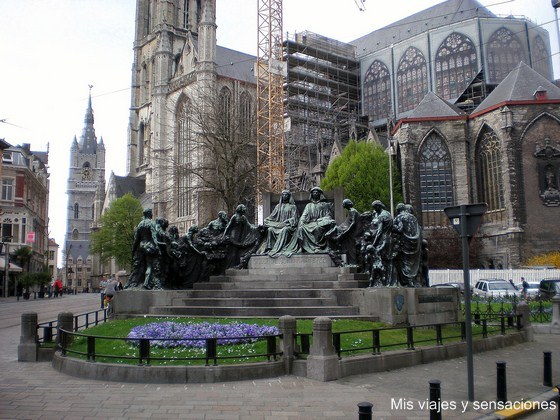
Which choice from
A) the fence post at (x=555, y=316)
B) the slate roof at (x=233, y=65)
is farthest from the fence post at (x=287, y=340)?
the slate roof at (x=233, y=65)

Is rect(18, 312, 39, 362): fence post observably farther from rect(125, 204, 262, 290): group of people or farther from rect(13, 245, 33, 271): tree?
rect(13, 245, 33, 271): tree

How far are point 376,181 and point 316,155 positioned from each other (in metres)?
22.2

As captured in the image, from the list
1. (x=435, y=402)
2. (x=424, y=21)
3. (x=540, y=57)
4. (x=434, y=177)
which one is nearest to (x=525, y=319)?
(x=435, y=402)

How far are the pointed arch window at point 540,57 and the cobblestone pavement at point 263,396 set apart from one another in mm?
65686

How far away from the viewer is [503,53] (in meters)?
65.8

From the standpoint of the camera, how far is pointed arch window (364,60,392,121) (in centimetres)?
7456

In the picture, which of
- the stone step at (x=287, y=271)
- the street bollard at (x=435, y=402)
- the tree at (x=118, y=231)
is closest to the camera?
the street bollard at (x=435, y=402)

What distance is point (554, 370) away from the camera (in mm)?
11016

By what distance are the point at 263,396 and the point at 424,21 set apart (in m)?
74.6

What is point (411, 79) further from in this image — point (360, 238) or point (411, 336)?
point (411, 336)

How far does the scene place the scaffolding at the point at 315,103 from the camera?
67.9 metres

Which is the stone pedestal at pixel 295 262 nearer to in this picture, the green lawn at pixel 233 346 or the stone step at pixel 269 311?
the stone step at pixel 269 311

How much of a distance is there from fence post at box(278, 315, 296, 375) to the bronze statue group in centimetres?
476

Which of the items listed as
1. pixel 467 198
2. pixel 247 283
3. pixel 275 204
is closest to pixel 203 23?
pixel 467 198
